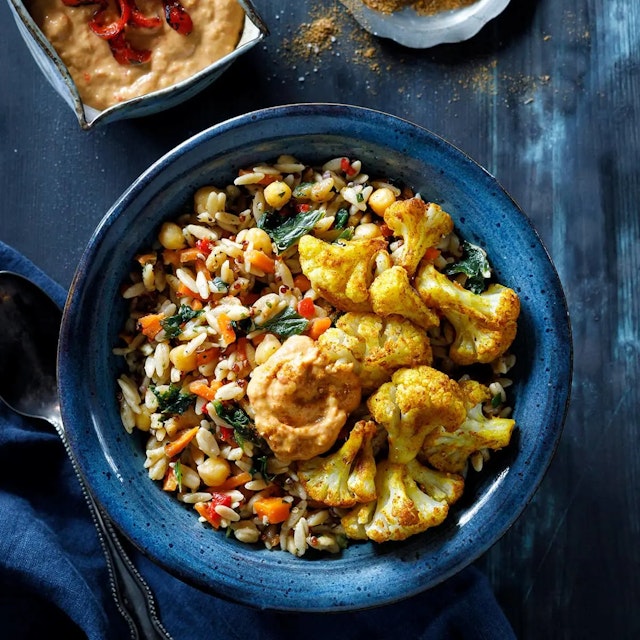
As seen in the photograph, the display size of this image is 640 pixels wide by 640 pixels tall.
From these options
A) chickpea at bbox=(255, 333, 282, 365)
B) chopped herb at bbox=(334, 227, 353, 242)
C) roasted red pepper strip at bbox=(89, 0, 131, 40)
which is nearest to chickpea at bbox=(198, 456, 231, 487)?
chickpea at bbox=(255, 333, 282, 365)

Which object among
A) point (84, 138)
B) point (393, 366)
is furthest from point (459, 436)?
point (84, 138)

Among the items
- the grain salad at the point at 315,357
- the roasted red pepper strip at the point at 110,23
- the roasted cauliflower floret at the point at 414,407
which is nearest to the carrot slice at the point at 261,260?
the grain salad at the point at 315,357

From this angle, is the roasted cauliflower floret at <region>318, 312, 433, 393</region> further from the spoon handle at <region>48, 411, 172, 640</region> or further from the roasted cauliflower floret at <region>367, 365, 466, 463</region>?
the spoon handle at <region>48, 411, 172, 640</region>

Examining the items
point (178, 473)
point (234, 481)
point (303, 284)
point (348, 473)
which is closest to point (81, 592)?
point (178, 473)

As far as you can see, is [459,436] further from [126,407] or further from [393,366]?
[126,407]

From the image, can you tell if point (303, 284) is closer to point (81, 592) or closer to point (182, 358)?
point (182, 358)
